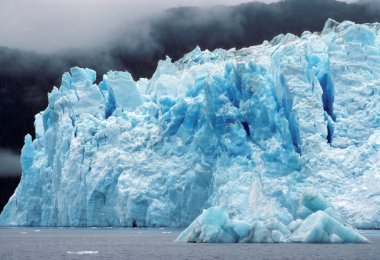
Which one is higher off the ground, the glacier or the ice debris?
the glacier

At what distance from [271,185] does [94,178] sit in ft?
42.7

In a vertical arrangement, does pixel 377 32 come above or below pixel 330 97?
above

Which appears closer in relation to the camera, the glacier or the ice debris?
the ice debris

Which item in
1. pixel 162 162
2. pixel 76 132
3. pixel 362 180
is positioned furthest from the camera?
pixel 76 132

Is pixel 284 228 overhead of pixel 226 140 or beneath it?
beneath

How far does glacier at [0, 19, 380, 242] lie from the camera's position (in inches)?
1528

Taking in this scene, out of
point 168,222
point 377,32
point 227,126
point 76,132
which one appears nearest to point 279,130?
point 227,126

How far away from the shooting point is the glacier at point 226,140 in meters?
38.8

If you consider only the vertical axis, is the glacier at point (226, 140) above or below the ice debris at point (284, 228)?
above

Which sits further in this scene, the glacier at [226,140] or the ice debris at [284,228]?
the glacier at [226,140]

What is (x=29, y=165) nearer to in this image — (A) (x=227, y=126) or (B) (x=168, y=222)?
(B) (x=168, y=222)

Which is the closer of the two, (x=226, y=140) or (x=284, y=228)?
(x=284, y=228)

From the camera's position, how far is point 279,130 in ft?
132

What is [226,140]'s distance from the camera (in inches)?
1612
